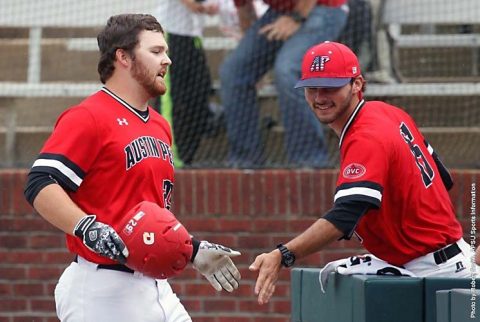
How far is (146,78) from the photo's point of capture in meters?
5.02

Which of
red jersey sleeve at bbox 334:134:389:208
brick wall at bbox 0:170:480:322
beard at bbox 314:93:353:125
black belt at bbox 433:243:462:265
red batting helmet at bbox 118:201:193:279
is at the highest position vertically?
beard at bbox 314:93:353:125

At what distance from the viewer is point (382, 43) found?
859 centimetres

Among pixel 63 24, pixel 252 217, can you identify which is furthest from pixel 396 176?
pixel 63 24

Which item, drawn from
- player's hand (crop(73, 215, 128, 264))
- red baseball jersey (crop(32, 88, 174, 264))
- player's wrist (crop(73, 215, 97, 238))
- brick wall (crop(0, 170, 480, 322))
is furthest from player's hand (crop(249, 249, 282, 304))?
brick wall (crop(0, 170, 480, 322))

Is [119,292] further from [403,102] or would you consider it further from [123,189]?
[403,102]

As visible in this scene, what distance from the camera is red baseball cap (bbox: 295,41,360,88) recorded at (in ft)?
17.2

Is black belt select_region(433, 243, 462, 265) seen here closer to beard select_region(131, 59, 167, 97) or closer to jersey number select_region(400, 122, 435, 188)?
jersey number select_region(400, 122, 435, 188)

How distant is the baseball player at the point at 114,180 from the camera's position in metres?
4.72

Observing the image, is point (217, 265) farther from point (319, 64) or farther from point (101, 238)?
point (319, 64)

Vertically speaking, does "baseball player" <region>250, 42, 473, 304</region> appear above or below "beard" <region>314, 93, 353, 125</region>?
below

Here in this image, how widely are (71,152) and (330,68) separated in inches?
49.6

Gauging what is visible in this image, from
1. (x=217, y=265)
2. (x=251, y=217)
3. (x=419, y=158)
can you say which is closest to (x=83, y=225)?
(x=217, y=265)

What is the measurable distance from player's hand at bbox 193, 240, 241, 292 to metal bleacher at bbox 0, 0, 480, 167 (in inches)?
141

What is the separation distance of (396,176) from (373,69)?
11.5 ft
